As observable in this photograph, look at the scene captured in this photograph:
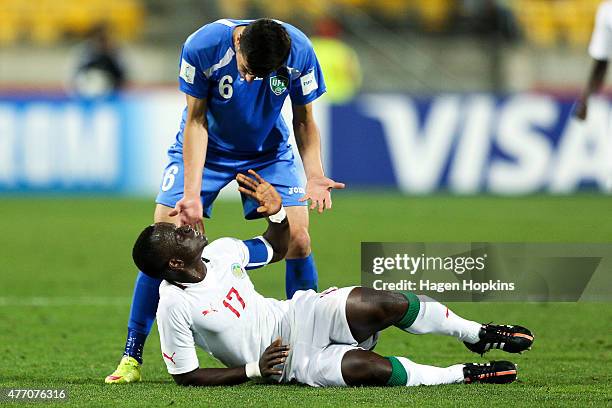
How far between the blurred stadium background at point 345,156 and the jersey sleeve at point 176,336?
0.16 m

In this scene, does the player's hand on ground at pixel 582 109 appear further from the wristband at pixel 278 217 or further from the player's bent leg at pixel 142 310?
the player's bent leg at pixel 142 310

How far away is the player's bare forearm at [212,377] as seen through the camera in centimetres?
551

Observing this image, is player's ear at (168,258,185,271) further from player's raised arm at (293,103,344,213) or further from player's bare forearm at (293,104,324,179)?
player's bare forearm at (293,104,324,179)

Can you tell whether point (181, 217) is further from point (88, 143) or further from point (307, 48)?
point (88, 143)

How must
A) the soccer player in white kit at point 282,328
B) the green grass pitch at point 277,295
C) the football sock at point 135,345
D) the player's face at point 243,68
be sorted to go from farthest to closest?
the football sock at point 135,345, the player's face at point 243,68, the soccer player in white kit at point 282,328, the green grass pitch at point 277,295

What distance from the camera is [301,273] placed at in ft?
21.5

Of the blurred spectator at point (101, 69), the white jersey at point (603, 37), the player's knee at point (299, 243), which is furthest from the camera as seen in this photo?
the blurred spectator at point (101, 69)

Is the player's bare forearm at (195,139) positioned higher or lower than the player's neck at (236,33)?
lower

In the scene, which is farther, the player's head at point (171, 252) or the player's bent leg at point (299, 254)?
the player's bent leg at point (299, 254)

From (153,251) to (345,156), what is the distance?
1116 cm

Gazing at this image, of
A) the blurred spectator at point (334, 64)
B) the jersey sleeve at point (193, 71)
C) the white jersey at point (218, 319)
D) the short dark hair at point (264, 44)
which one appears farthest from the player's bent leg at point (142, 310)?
the blurred spectator at point (334, 64)

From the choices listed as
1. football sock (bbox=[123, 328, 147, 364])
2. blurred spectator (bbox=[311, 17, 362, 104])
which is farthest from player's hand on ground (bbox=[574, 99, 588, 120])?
blurred spectator (bbox=[311, 17, 362, 104])

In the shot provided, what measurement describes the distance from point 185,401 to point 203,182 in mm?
1681

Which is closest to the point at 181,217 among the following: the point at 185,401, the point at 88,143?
the point at 185,401
